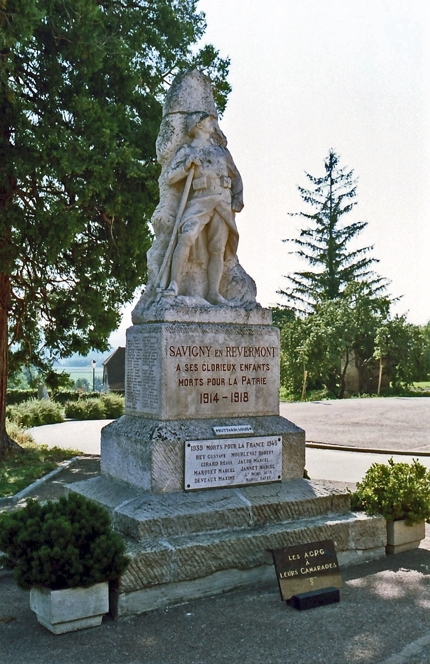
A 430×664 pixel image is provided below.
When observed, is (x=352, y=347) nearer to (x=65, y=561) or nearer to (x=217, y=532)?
(x=217, y=532)

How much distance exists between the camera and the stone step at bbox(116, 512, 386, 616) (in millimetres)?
4832

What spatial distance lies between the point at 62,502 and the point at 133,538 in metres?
0.68

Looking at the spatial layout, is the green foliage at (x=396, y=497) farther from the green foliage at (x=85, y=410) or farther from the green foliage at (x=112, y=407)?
the green foliage at (x=112, y=407)

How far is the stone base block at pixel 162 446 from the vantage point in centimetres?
565

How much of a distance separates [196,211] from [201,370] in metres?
1.65

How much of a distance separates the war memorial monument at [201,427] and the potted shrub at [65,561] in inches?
11.1

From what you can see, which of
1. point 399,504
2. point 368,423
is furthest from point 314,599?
point 368,423

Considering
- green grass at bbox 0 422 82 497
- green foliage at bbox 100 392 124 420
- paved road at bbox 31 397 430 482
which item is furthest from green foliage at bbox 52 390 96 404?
green grass at bbox 0 422 82 497

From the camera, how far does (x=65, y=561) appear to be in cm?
436

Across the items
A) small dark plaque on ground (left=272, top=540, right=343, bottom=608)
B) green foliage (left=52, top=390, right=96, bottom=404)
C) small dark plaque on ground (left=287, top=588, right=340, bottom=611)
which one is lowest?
small dark plaque on ground (left=287, top=588, right=340, bottom=611)

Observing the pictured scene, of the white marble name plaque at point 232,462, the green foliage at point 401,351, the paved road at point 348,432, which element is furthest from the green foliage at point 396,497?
the green foliage at point 401,351

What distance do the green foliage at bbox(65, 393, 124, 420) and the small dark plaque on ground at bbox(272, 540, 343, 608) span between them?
20506mm

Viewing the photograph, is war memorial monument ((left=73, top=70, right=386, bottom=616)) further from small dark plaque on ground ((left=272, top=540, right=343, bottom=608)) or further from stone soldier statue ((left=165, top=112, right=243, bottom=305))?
small dark plaque on ground ((left=272, top=540, right=343, bottom=608))

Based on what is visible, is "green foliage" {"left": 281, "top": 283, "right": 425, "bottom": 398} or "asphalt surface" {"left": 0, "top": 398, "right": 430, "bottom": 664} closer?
"asphalt surface" {"left": 0, "top": 398, "right": 430, "bottom": 664}
